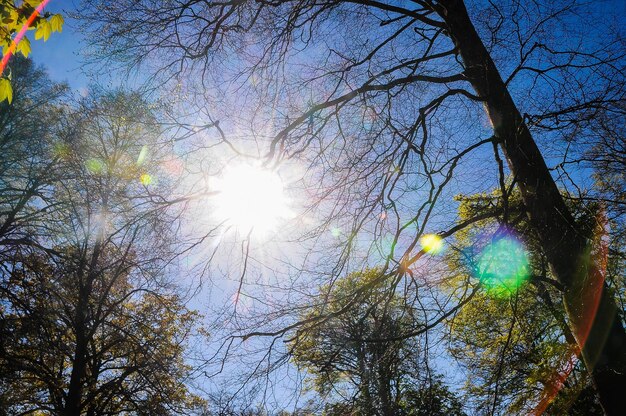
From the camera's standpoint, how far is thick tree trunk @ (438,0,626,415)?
2908 mm

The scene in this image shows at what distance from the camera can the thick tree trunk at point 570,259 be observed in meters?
2.91

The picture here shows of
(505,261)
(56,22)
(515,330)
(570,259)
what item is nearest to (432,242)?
(505,261)

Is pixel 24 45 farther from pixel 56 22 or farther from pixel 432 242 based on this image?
pixel 432 242

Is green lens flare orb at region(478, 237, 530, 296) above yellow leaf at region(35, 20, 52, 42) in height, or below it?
below

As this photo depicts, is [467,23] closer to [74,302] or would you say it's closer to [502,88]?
[502,88]

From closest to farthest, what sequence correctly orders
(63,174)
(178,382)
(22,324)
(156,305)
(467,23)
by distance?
(467,23) < (22,324) < (63,174) < (178,382) < (156,305)

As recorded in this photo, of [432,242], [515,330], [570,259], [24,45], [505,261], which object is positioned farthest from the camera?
[515,330]

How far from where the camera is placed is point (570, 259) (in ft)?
10.2

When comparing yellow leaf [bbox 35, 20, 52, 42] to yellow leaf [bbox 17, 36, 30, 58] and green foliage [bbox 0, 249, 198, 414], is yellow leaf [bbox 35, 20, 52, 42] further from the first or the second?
green foliage [bbox 0, 249, 198, 414]

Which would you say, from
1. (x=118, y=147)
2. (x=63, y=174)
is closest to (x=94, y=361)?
(x=63, y=174)

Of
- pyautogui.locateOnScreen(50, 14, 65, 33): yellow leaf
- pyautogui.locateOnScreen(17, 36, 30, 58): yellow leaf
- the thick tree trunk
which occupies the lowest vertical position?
the thick tree trunk

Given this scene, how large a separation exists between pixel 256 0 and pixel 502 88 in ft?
9.27

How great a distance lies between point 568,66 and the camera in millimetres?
3275

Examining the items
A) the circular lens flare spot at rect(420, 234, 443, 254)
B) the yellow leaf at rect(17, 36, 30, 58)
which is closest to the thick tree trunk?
the circular lens flare spot at rect(420, 234, 443, 254)
